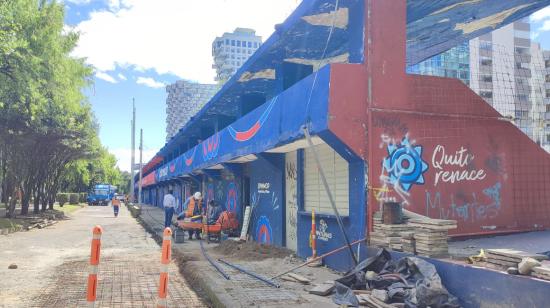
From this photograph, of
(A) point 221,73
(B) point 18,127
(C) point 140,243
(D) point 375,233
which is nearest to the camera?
(D) point 375,233

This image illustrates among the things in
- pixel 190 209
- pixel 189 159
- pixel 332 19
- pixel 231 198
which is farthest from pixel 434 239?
pixel 189 159

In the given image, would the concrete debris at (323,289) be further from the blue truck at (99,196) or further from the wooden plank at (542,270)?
the blue truck at (99,196)

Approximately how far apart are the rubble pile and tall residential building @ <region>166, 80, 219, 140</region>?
7887 centimetres

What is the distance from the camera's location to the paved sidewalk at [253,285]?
6848 mm

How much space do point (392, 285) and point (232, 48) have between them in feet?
342

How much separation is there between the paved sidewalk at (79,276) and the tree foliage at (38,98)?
5256mm

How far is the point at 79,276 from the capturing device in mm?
9922

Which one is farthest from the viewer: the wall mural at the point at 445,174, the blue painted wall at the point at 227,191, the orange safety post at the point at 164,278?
the blue painted wall at the point at 227,191

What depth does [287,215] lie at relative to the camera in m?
13.1

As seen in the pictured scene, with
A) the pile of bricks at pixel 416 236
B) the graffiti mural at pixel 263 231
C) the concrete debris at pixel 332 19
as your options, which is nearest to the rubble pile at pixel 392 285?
the pile of bricks at pixel 416 236

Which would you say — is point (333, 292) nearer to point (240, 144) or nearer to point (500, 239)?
point (500, 239)

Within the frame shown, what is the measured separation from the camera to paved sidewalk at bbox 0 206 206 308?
7.67m

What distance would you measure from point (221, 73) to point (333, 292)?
102 m

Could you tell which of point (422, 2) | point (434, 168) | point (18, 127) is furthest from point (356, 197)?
point (18, 127)
